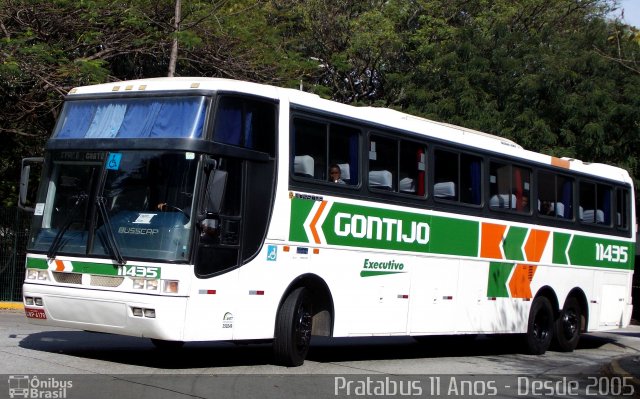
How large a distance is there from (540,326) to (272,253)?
25.3 feet

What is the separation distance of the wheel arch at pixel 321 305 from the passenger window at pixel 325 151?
1388mm

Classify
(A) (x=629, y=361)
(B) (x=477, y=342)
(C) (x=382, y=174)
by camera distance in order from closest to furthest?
(C) (x=382, y=174), (A) (x=629, y=361), (B) (x=477, y=342)

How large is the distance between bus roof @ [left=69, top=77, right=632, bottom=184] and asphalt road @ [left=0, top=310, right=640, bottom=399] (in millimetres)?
3395

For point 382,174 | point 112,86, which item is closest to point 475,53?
point 382,174

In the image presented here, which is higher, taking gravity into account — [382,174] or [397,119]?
[397,119]

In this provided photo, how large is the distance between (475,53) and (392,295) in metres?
17.5

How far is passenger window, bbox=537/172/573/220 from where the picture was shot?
1716cm

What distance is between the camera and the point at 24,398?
8.66 m

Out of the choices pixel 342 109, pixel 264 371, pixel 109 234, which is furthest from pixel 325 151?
pixel 109 234

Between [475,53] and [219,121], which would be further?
[475,53]

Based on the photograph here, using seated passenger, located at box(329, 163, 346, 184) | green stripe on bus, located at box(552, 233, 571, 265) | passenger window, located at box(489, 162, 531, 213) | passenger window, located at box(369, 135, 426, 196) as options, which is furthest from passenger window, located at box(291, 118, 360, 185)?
green stripe on bus, located at box(552, 233, 571, 265)

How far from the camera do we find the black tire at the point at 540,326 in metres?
17.0

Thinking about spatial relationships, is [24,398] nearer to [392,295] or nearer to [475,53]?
[392,295]

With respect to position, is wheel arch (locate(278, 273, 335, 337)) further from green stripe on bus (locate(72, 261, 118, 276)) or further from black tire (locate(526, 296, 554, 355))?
black tire (locate(526, 296, 554, 355))
